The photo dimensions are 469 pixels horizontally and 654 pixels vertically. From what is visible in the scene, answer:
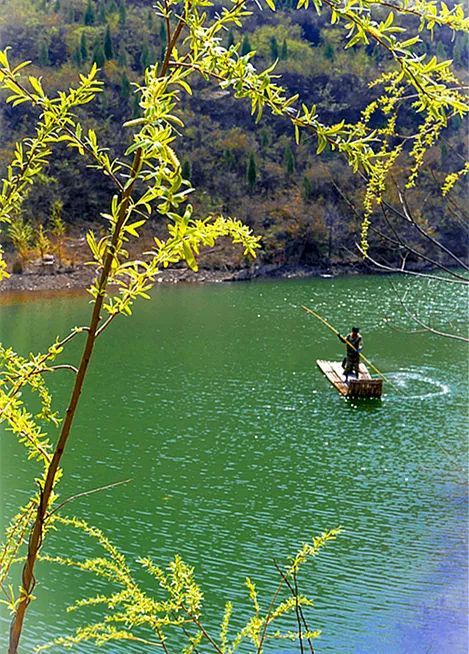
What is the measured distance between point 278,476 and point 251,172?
33.5 metres

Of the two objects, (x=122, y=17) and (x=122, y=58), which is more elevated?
(x=122, y=17)

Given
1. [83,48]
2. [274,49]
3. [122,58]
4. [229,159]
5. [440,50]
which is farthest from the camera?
[122,58]

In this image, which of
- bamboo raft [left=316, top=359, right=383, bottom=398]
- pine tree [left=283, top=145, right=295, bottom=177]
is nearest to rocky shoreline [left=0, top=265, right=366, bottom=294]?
pine tree [left=283, top=145, right=295, bottom=177]

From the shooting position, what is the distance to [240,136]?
44.0 m

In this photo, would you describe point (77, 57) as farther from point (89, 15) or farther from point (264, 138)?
point (264, 138)

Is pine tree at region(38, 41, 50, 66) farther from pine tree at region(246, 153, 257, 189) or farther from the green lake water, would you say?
the green lake water

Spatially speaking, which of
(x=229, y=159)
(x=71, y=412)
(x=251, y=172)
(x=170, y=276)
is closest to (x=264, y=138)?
(x=229, y=159)

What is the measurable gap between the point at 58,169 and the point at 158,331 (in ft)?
85.9

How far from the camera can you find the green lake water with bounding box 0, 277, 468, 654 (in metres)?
5.84

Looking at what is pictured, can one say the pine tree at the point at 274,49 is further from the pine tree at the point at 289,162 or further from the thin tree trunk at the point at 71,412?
the thin tree trunk at the point at 71,412

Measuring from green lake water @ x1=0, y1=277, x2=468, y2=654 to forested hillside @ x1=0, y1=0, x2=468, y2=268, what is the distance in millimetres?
19470

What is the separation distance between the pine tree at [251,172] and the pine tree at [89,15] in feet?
60.4

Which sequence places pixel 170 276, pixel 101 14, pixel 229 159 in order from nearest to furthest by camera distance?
pixel 170 276, pixel 229 159, pixel 101 14

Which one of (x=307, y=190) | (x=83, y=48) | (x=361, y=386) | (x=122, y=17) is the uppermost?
(x=122, y=17)
